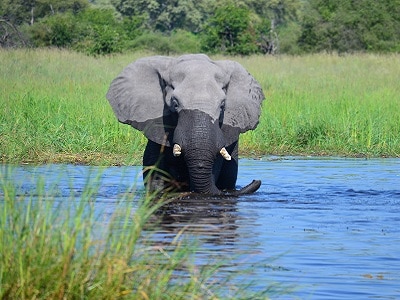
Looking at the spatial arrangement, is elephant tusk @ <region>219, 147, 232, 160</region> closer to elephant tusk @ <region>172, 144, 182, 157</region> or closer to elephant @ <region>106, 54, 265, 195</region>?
elephant @ <region>106, 54, 265, 195</region>

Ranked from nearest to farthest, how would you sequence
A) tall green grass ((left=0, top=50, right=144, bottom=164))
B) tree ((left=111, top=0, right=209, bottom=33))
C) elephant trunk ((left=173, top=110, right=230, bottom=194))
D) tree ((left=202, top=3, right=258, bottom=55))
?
elephant trunk ((left=173, top=110, right=230, bottom=194))
tall green grass ((left=0, top=50, right=144, bottom=164))
tree ((left=202, top=3, right=258, bottom=55))
tree ((left=111, top=0, right=209, bottom=33))

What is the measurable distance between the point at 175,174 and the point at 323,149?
14.3 ft

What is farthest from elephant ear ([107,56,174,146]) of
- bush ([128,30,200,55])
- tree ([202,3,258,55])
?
bush ([128,30,200,55])

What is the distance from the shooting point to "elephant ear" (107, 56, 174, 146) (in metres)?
9.34

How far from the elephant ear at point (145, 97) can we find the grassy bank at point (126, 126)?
48 cm

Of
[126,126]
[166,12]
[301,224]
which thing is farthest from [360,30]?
[166,12]

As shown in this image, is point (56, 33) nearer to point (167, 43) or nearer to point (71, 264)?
point (167, 43)

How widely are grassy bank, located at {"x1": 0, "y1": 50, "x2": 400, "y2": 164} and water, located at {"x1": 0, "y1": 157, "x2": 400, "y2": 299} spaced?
3.29 ft

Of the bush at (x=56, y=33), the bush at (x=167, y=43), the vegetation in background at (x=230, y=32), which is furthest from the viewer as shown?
the bush at (x=167, y=43)

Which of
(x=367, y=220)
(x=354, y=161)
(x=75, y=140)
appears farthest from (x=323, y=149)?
(x=367, y=220)

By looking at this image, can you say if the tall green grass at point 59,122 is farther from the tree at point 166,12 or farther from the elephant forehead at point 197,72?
the tree at point 166,12

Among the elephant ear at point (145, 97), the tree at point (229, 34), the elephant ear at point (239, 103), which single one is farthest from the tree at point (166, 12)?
the elephant ear at point (239, 103)

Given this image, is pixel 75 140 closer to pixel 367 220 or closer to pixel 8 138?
pixel 8 138

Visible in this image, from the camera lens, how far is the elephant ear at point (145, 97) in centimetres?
934
